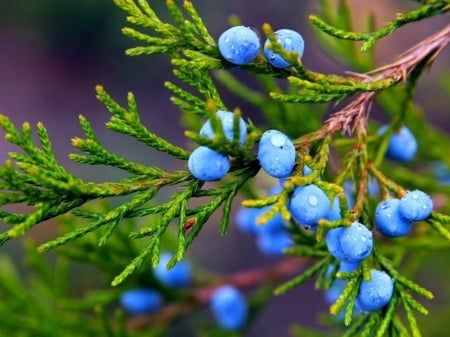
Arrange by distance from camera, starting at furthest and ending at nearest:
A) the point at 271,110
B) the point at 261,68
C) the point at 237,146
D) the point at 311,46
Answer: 1. the point at 311,46
2. the point at 271,110
3. the point at 261,68
4. the point at 237,146

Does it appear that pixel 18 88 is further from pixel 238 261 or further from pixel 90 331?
pixel 90 331

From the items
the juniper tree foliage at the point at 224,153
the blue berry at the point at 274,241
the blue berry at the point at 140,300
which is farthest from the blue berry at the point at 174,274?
the juniper tree foliage at the point at 224,153

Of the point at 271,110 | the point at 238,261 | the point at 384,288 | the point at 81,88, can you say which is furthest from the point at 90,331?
the point at 81,88

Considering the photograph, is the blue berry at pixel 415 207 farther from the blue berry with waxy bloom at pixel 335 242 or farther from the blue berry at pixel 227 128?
the blue berry at pixel 227 128

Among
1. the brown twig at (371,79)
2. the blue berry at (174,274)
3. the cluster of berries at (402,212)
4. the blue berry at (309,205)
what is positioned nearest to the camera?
the blue berry at (309,205)

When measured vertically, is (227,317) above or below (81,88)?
below

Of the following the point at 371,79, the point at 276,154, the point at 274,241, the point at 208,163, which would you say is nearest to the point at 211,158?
the point at 208,163
